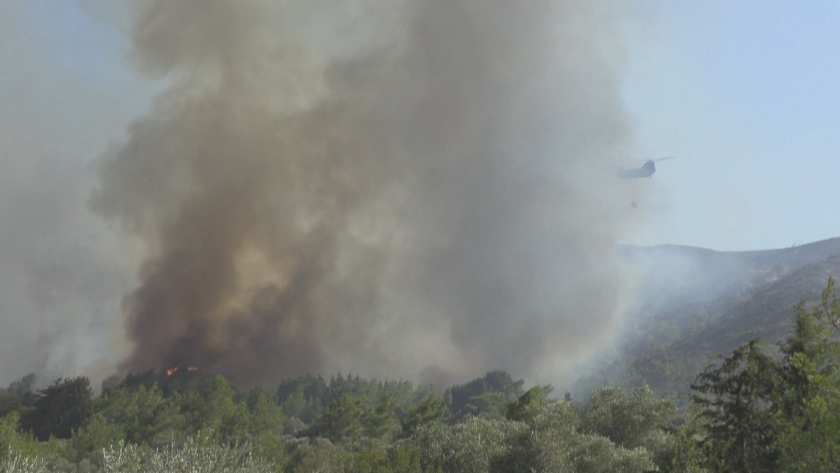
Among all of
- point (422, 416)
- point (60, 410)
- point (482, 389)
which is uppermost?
point (482, 389)

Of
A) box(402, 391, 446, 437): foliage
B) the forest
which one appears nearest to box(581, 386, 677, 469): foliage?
the forest

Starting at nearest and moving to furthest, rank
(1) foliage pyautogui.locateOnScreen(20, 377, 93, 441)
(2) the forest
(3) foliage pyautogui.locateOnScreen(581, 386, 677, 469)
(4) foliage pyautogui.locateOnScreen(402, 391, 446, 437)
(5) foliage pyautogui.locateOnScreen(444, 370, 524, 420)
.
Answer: (2) the forest → (3) foliage pyautogui.locateOnScreen(581, 386, 677, 469) → (4) foliage pyautogui.locateOnScreen(402, 391, 446, 437) → (1) foliage pyautogui.locateOnScreen(20, 377, 93, 441) → (5) foliage pyautogui.locateOnScreen(444, 370, 524, 420)

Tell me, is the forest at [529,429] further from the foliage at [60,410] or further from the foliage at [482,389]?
the foliage at [482,389]

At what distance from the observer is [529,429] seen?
141 feet

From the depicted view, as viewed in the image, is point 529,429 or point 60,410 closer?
point 529,429

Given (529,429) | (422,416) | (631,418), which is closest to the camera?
(529,429)

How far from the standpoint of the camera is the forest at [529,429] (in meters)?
20.3

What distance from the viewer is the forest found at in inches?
800

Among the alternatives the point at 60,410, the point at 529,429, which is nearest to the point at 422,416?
the point at 529,429

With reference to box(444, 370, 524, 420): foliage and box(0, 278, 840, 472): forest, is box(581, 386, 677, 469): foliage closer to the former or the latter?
box(0, 278, 840, 472): forest

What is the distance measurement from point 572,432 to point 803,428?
2102 cm

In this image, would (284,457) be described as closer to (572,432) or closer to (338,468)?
(338,468)

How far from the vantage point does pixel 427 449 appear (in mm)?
40750

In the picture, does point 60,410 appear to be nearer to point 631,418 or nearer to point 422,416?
point 422,416
